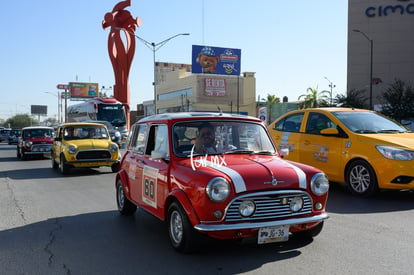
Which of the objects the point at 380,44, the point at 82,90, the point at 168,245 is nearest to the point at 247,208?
the point at 168,245

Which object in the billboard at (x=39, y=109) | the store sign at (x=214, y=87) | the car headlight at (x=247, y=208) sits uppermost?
the store sign at (x=214, y=87)

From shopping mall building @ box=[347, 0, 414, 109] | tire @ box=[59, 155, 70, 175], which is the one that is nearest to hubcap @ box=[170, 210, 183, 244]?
tire @ box=[59, 155, 70, 175]

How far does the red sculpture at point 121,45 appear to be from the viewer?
44.8 m

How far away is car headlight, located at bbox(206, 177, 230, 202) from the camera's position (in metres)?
4.48

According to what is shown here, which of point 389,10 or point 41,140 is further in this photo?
point 389,10

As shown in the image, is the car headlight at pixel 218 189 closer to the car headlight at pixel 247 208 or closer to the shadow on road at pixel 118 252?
the car headlight at pixel 247 208

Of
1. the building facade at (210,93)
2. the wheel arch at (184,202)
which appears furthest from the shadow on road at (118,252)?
the building facade at (210,93)

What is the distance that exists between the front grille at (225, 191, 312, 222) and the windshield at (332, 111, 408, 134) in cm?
464

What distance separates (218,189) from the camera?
4.51 metres

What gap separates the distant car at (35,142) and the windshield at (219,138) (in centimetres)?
1635

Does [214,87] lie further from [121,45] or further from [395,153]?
[395,153]

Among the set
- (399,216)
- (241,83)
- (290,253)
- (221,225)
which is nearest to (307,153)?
(399,216)

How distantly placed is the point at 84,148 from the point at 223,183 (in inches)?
385

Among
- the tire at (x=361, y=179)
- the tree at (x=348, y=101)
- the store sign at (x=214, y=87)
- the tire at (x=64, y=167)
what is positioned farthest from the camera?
the store sign at (x=214, y=87)
